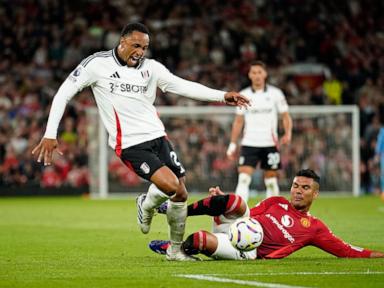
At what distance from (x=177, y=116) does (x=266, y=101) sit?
9.20 m

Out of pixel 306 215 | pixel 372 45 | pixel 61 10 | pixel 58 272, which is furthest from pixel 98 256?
pixel 372 45

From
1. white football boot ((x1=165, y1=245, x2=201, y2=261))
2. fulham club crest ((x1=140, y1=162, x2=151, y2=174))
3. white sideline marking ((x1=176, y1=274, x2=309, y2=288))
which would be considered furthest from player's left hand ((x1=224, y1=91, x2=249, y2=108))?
white sideline marking ((x1=176, y1=274, x2=309, y2=288))

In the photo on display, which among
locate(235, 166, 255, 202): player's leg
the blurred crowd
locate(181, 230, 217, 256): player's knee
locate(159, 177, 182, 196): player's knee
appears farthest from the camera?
the blurred crowd

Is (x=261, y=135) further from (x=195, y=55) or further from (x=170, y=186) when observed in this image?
(x=195, y=55)

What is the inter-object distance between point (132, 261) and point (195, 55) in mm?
20023

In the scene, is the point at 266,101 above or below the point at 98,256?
above

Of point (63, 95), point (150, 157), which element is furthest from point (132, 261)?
point (63, 95)

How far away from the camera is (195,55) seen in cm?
2995

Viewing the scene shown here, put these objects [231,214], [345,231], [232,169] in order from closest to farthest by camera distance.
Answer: [231,214], [345,231], [232,169]

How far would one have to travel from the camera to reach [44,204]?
22875 mm

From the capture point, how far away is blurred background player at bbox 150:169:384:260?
1004 centimetres

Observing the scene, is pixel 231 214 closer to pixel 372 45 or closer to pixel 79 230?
pixel 79 230

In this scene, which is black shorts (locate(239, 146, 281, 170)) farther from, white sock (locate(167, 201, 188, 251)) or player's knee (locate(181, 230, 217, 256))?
player's knee (locate(181, 230, 217, 256))

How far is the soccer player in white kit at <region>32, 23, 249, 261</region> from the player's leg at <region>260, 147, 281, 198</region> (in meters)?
6.56
